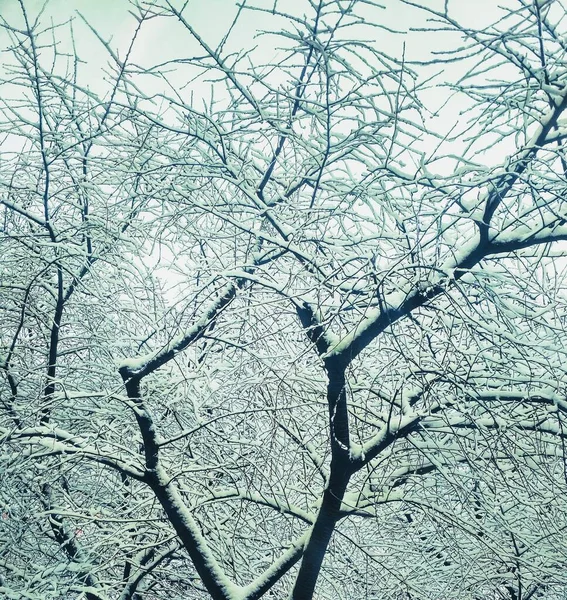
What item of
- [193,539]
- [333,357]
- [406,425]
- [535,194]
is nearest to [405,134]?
[535,194]

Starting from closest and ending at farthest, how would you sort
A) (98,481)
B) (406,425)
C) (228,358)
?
1. (406,425)
2. (228,358)
3. (98,481)

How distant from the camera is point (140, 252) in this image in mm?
4828

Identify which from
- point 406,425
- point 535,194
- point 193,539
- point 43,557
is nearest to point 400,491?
point 406,425

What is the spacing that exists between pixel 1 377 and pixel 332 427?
3197mm

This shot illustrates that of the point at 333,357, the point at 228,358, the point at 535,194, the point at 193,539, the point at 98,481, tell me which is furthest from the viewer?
the point at 98,481

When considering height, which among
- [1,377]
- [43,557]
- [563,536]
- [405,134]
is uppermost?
[405,134]

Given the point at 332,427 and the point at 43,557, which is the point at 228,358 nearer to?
the point at 332,427

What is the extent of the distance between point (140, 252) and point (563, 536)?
12.7ft

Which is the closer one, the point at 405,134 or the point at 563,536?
the point at 405,134

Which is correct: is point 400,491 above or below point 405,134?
below

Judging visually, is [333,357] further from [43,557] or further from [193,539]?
[43,557]

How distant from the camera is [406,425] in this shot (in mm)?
3258

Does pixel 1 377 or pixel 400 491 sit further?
pixel 1 377

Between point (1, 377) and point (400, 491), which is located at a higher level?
point (1, 377)
